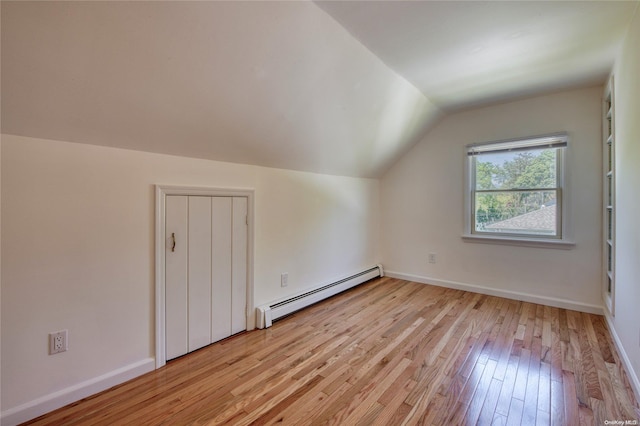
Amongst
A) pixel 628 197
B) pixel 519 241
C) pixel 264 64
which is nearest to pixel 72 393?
pixel 264 64

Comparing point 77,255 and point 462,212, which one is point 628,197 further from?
point 77,255

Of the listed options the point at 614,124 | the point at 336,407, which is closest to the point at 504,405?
the point at 336,407

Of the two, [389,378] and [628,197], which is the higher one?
[628,197]

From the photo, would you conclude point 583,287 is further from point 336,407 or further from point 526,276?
point 336,407

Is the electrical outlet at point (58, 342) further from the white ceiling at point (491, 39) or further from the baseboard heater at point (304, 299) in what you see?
the white ceiling at point (491, 39)

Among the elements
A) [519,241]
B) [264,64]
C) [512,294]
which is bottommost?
[512,294]

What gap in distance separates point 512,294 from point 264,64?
3567mm

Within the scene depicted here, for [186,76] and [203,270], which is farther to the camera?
[203,270]

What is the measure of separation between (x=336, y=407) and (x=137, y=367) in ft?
4.36

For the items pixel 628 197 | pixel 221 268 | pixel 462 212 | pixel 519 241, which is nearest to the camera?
pixel 628 197

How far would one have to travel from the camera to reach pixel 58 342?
5.10 feet

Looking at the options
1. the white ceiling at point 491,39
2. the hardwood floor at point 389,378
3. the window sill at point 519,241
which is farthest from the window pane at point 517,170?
the hardwood floor at point 389,378

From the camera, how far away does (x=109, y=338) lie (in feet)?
5.69

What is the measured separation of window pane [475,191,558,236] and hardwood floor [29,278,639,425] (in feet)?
3.29
